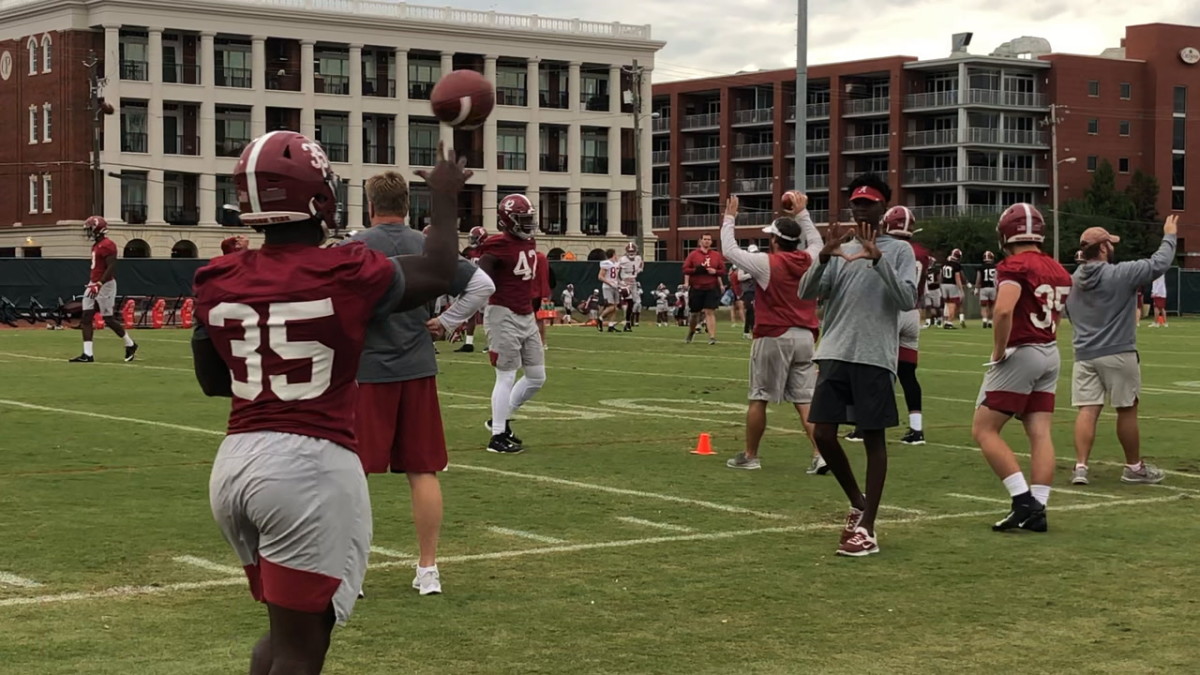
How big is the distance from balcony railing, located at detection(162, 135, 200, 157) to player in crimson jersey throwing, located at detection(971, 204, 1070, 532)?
74697 millimetres

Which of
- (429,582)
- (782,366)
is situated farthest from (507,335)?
(429,582)

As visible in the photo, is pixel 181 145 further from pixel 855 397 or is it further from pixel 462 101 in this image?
pixel 462 101

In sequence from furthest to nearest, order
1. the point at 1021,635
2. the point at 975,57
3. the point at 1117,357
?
the point at 975,57, the point at 1117,357, the point at 1021,635

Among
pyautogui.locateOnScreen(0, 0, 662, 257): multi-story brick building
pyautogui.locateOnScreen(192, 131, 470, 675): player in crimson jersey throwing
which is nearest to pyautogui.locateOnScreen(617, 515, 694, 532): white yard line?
pyautogui.locateOnScreen(192, 131, 470, 675): player in crimson jersey throwing

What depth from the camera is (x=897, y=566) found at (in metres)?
8.91

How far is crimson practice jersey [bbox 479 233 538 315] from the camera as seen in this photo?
537 inches

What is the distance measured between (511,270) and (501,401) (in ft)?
3.40

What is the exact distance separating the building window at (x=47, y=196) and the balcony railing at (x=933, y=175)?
162 ft

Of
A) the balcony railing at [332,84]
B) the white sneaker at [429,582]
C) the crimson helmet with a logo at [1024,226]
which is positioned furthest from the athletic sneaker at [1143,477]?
the balcony railing at [332,84]

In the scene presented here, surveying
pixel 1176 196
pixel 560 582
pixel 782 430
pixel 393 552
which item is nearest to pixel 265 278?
pixel 560 582

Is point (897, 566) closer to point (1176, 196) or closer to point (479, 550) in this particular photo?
point (479, 550)

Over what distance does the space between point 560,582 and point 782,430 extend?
301 inches

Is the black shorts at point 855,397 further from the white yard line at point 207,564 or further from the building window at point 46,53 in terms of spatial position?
the building window at point 46,53

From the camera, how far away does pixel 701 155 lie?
113 m
